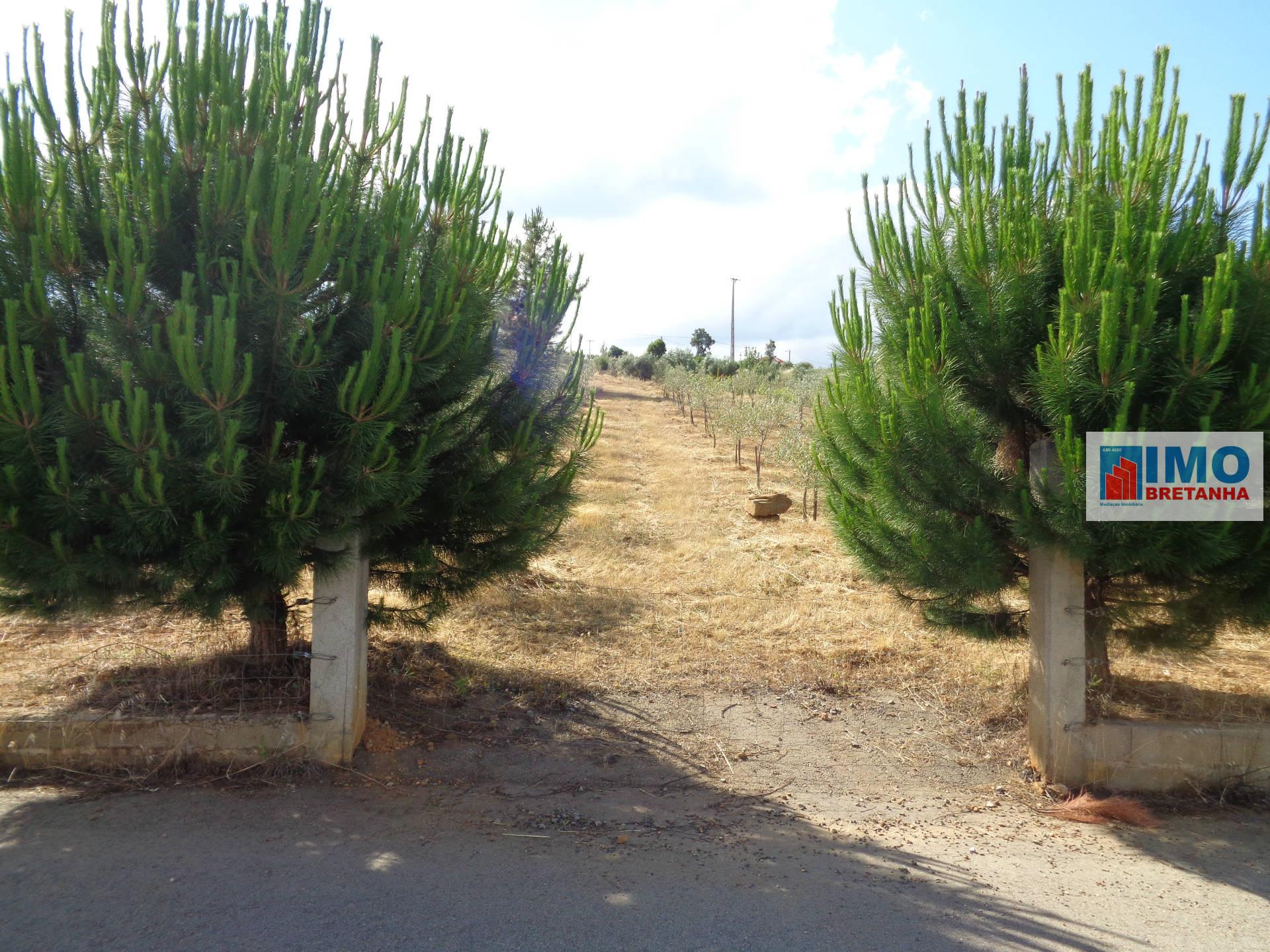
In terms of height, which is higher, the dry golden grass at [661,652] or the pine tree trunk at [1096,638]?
the pine tree trunk at [1096,638]

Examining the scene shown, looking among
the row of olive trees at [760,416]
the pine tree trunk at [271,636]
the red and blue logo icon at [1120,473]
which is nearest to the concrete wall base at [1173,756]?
the red and blue logo icon at [1120,473]

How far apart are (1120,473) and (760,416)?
569 inches

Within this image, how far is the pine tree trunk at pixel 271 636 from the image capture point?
521 centimetres

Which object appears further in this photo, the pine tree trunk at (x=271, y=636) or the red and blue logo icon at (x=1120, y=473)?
the pine tree trunk at (x=271, y=636)

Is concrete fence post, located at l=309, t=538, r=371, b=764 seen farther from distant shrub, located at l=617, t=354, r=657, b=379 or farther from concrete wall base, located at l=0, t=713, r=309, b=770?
distant shrub, located at l=617, t=354, r=657, b=379

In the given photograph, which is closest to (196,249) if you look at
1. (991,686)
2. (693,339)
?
(991,686)

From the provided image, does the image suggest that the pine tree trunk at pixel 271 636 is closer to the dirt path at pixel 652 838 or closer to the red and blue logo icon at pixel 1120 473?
the dirt path at pixel 652 838

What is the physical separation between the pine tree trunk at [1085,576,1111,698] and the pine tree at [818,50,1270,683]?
0.02m

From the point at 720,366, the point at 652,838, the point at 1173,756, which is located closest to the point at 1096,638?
the point at 1173,756

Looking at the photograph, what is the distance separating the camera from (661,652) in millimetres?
7289

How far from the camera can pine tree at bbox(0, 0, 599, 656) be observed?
3.96m

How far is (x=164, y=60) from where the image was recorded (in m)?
4.70

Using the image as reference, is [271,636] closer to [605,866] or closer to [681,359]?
A: [605,866]

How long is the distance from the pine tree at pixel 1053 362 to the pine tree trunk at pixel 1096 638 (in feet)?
0.06
